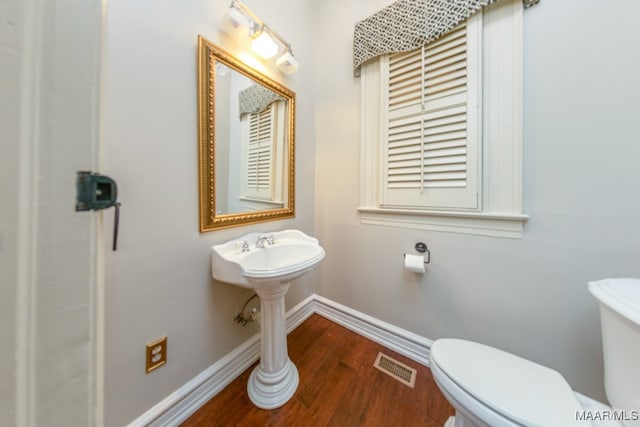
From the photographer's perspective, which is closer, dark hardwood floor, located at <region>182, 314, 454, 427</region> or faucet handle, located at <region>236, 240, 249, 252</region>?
dark hardwood floor, located at <region>182, 314, 454, 427</region>

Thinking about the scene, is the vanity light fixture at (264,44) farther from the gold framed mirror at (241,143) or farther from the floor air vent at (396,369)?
the floor air vent at (396,369)

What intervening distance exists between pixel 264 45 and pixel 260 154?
0.58m

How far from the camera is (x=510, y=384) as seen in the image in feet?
2.39

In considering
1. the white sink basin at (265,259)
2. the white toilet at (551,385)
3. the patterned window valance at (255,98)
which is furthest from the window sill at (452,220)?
the patterned window valance at (255,98)

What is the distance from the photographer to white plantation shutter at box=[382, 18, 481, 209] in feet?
3.57

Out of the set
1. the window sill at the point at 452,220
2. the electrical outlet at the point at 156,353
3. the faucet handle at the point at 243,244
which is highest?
the window sill at the point at 452,220

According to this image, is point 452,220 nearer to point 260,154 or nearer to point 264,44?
point 260,154

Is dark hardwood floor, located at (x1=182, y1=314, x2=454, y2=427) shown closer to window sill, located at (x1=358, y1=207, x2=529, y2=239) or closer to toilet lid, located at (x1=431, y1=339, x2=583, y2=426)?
toilet lid, located at (x1=431, y1=339, x2=583, y2=426)

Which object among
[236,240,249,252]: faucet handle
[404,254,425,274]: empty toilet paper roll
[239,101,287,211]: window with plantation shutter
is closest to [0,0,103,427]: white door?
[236,240,249,252]: faucet handle

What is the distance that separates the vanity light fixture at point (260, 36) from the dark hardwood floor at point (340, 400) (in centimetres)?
179

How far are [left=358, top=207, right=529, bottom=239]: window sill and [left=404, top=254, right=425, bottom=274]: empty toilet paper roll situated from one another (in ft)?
0.59

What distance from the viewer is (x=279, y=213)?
1441mm

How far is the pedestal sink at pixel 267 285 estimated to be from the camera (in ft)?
3.06

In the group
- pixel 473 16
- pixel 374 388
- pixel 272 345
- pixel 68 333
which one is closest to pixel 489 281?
pixel 374 388
